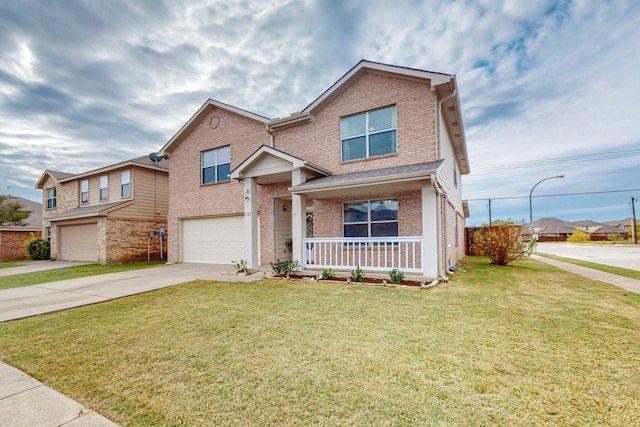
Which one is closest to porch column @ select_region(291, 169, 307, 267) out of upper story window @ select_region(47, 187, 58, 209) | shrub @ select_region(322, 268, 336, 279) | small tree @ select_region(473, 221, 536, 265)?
shrub @ select_region(322, 268, 336, 279)

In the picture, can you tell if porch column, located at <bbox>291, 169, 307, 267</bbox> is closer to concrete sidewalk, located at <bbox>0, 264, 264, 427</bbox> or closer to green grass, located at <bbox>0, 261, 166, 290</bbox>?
concrete sidewalk, located at <bbox>0, 264, 264, 427</bbox>

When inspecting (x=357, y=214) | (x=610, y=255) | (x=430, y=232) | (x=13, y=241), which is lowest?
(x=610, y=255)

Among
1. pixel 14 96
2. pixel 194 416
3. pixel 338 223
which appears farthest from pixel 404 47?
pixel 14 96

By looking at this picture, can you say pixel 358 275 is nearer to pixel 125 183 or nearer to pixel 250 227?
pixel 250 227

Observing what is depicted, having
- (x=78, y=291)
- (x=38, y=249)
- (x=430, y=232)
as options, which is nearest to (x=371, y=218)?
(x=430, y=232)

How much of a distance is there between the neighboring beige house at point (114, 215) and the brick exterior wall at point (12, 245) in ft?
13.0

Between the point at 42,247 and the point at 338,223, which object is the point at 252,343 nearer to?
the point at 338,223

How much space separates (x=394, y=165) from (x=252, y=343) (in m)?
7.26

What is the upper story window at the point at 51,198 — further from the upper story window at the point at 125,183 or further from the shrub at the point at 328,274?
the shrub at the point at 328,274

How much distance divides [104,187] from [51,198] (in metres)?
7.98

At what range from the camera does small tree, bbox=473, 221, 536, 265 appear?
38.8ft

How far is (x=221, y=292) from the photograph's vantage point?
22.6 ft

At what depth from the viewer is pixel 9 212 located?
1000 inches

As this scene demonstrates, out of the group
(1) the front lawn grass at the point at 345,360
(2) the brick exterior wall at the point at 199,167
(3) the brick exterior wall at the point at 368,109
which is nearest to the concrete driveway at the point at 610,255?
(3) the brick exterior wall at the point at 368,109
